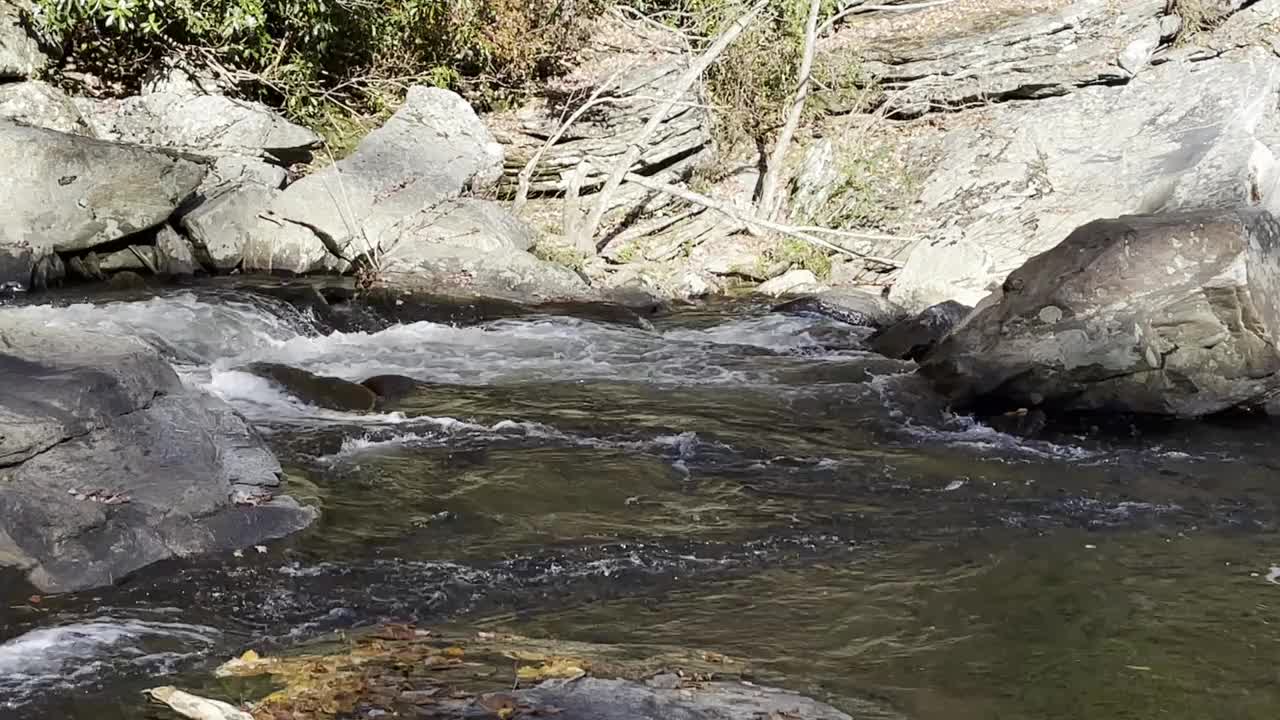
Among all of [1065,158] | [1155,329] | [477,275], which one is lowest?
[477,275]

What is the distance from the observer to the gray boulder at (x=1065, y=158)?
13523 millimetres

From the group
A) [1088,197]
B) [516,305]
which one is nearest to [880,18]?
[1088,197]

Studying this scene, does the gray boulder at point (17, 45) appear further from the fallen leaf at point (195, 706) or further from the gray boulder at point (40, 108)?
the fallen leaf at point (195, 706)

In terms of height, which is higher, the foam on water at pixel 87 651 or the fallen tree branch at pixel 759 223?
the fallen tree branch at pixel 759 223

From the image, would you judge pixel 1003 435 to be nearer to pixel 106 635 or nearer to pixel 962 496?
pixel 962 496

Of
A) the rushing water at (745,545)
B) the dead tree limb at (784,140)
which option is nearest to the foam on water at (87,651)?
the rushing water at (745,545)

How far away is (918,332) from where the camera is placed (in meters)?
12.1

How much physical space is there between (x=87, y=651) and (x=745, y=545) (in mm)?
3463

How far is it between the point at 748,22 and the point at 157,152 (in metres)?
7.41

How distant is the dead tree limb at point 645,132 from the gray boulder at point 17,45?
7220mm

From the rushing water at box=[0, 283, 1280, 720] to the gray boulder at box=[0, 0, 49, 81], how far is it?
18.6 ft

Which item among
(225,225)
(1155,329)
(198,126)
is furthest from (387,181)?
(1155,329)

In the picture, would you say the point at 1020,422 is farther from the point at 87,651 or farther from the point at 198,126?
the point at 198,126

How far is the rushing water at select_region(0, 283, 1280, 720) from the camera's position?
5492 millimetres
